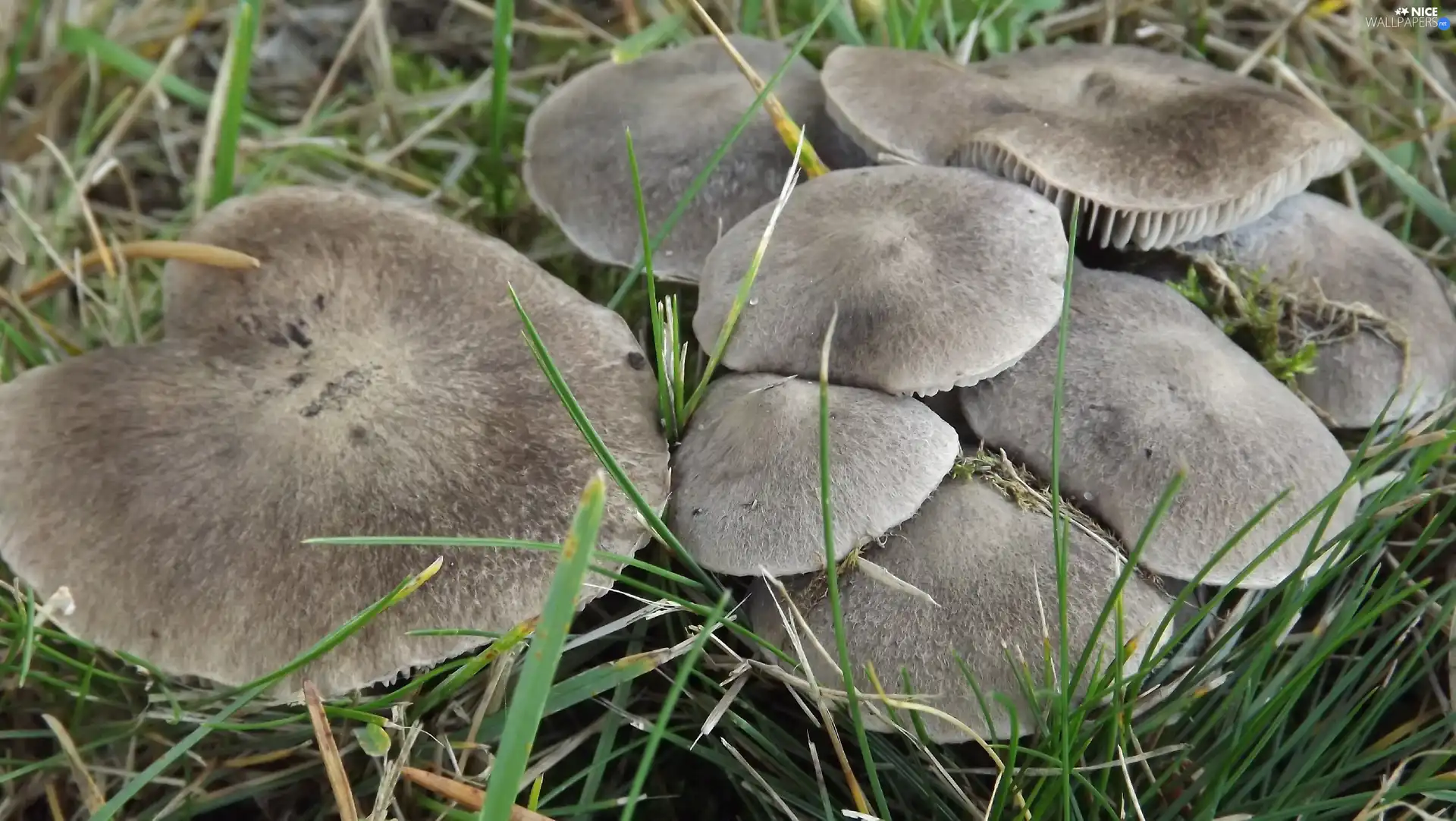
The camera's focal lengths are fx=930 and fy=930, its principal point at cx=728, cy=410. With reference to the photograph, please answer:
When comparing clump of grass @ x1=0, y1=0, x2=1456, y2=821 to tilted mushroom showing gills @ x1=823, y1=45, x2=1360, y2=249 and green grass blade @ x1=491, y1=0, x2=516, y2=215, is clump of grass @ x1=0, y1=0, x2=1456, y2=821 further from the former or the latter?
tilted mushroom showing gills @ x1=823, y1=45, x2=1360, y2=249

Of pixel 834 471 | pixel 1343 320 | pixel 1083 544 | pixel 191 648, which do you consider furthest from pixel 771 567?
pixel 1343 320

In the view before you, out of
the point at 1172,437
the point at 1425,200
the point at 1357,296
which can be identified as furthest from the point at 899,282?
the point at 1425,200

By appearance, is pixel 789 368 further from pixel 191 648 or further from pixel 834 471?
pixel 191 648

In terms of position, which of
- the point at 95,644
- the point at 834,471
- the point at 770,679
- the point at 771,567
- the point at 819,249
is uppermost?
the point at 819,249

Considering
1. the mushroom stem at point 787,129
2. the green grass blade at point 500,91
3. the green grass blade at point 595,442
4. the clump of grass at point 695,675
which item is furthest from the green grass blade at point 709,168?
the green grass blade at point 500,91

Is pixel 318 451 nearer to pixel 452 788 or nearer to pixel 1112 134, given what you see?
pixel 452 788

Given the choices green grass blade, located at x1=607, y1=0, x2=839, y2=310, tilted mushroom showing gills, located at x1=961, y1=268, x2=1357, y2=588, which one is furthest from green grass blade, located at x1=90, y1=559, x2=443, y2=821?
tilted mushroom showing gills, located at x1=961, y1=268, x2=1357, y2=588
